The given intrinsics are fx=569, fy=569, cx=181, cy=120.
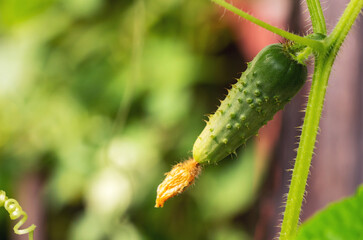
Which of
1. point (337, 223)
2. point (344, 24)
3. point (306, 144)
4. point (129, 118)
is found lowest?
point (337, 223)

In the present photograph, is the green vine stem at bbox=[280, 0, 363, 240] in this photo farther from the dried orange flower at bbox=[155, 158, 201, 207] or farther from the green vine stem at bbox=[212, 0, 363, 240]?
the dried orange flower at bbox=[155, 158, 201, 207]

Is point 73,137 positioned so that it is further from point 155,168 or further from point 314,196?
point 314,196

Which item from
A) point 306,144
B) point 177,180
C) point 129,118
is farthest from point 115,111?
point 306,144

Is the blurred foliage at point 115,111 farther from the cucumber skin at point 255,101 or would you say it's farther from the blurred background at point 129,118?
the cucumber skin at point 255,101

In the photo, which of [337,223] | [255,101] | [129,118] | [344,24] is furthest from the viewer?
[129,118]

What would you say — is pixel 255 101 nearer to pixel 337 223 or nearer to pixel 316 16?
pixel 316 16

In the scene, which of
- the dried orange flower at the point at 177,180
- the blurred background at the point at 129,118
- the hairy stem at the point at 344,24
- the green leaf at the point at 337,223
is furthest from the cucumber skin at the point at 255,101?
the blurred background at the point at 129,118
